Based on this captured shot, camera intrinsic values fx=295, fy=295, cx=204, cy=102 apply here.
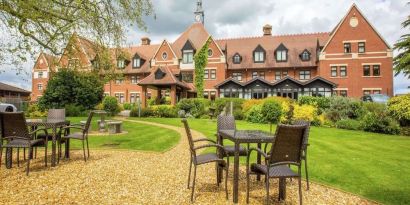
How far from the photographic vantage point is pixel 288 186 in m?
6.45

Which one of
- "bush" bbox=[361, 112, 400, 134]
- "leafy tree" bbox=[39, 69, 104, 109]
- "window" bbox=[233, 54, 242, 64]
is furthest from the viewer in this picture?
"window" bbox=[233, 54, 242, 64]

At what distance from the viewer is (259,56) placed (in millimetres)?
40562

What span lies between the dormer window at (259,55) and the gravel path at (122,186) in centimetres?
3386

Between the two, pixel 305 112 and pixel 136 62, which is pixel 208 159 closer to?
pixel 305 112

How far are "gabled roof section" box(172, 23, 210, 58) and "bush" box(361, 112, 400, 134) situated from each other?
2701cm

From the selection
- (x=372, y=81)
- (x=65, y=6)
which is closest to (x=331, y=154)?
(x=65, y=6)

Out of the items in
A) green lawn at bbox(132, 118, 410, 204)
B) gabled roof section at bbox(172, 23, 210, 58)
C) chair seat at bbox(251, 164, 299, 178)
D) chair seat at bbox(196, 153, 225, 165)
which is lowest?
green lawn at bbox(132, 118, 410, 204)

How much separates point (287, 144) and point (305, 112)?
751 inches

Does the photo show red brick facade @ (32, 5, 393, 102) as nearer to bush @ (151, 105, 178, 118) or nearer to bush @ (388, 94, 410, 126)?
bush @ (151, 105, 178, 118)

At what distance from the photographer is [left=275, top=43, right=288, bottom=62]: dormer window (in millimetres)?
39531

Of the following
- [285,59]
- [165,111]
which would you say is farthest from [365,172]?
[285,59]

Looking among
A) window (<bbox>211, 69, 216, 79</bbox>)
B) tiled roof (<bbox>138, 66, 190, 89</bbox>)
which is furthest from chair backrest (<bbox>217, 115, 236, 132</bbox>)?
window (<bbox>211, 69, 216, 79</bbox>)

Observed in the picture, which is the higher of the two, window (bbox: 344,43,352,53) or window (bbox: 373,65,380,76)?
window (bbox: 344,43,352,53)

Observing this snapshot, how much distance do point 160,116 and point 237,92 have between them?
11352 millimetres
